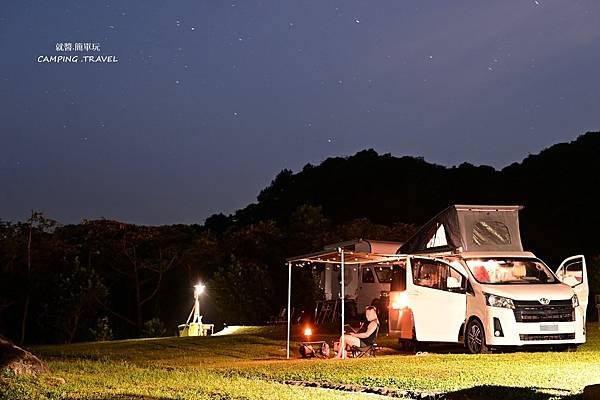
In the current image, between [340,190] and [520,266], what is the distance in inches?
1289

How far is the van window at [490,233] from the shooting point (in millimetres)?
16375

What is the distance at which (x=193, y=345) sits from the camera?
2006 cm

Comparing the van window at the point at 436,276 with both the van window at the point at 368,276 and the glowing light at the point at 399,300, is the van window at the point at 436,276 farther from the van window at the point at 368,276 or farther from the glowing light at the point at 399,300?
the van window at the point at 368,276

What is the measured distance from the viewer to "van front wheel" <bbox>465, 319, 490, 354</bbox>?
15.0 metres

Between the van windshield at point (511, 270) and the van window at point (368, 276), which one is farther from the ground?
the van window at point (368, 276)

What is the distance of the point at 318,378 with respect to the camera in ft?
38.9

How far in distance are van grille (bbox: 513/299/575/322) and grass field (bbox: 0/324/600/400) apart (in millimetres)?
643

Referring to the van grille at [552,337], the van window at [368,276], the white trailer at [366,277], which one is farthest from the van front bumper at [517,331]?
the van window at [368,276]

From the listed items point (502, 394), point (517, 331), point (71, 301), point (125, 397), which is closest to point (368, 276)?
point (517, 331)

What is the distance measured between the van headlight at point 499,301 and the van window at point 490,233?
175 centimetres

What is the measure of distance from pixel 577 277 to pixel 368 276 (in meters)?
9.61

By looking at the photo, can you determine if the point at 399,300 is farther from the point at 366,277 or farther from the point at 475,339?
the point at 366,277

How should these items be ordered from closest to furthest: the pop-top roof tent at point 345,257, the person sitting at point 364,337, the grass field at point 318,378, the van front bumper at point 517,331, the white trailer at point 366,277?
the grass field at point 318,378
the van front bumper at point 517,331
the person sitting at point 364,337
the pop-top roof tent at point 345,257
the white trailer at point 366,277

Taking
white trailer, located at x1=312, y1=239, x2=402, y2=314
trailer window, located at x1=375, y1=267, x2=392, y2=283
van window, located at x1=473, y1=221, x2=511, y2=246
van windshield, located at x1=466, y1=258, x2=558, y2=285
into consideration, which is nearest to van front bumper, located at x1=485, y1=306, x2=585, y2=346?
van windshield, located at x1=466, y1=258, x2=558, y2=285
